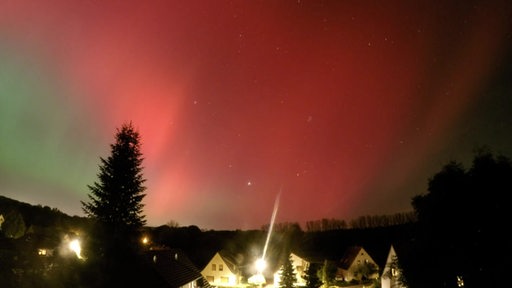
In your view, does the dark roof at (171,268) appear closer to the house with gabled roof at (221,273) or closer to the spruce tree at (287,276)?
the spruce tree at (287,276)

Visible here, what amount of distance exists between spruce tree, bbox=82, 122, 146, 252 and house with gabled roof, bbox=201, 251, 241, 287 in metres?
35.3

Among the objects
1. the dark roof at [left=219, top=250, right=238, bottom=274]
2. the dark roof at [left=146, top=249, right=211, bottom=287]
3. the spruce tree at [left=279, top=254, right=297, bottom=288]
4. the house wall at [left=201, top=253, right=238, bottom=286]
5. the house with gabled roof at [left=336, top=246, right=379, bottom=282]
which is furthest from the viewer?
the dark roof at [left=219, top=250, right=238, bottom=274]

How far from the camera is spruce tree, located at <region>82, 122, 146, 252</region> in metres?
30.1

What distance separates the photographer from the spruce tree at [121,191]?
98.8 feet

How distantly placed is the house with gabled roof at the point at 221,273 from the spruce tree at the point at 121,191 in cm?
3532

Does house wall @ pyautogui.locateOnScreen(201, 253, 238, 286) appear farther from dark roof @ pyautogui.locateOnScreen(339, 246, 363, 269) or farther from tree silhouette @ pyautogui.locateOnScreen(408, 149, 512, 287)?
tree silhouette @ pyautogui.locateOnScreen(408, 149, 512, 287)

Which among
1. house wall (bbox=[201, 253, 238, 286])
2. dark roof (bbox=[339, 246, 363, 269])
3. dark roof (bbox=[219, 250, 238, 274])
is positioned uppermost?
dark roof (bbox=[339, 246, 363, 269])

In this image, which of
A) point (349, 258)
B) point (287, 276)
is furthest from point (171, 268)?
point (349, 258)

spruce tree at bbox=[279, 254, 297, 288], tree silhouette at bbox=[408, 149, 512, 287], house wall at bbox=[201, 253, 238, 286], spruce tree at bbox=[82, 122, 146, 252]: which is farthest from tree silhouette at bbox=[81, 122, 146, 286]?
house wall at bbox=[201, 253, 238, 286]

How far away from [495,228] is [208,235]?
108 meters

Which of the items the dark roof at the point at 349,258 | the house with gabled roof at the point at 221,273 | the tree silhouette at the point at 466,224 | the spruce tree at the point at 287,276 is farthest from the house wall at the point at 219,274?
the tree silhouette at the point at 466,224

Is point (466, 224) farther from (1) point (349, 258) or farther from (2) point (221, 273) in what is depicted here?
(2) point (221, 273)

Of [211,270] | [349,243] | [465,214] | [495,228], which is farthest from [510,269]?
[349,243]

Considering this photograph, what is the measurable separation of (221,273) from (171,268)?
33860mm
